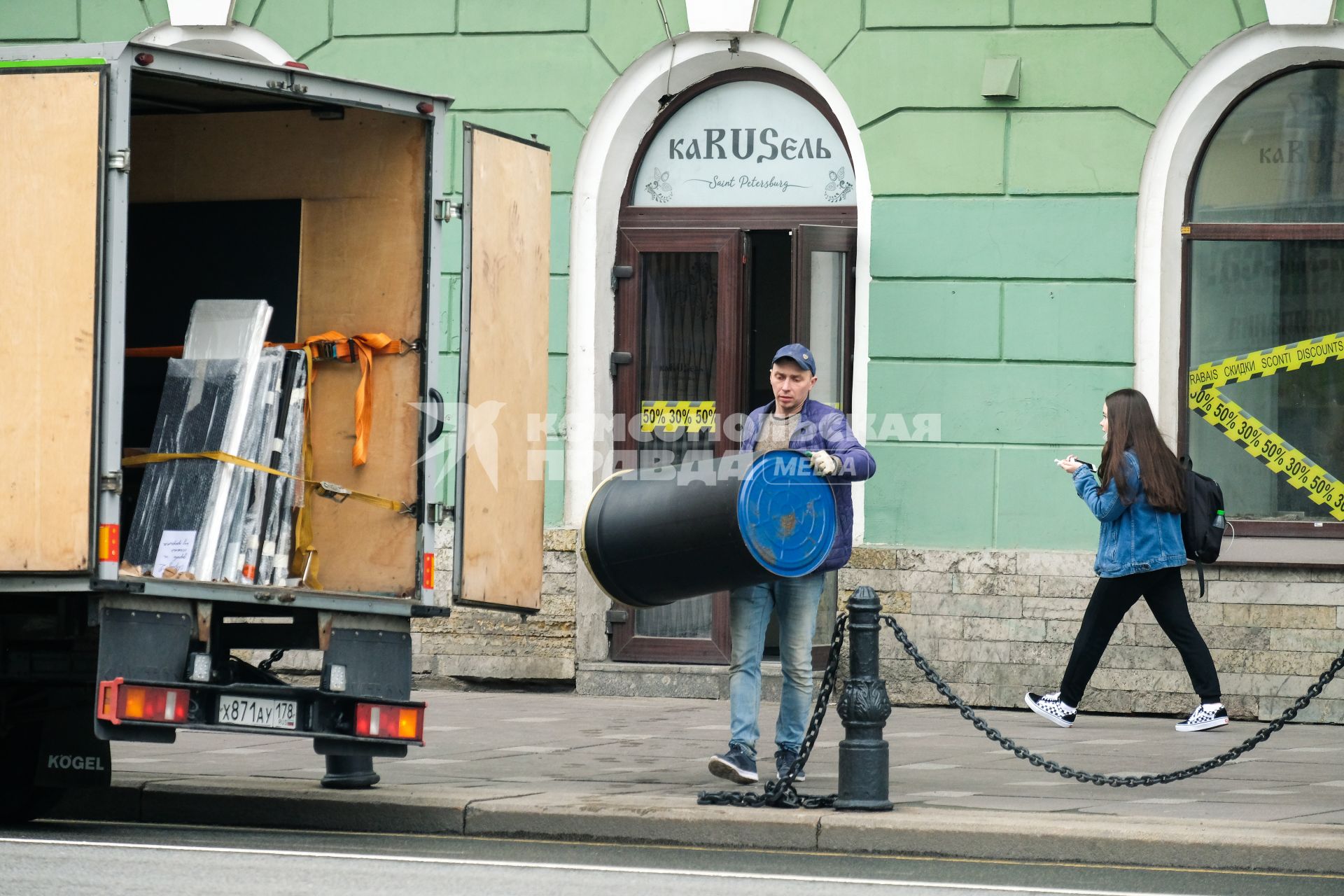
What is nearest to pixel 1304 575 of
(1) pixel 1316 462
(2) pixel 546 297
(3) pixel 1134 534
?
(1) pixel 1316 462

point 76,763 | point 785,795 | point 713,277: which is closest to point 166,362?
point 76,763

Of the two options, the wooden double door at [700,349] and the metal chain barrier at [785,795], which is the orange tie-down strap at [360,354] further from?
the wooden double door at [700,349]

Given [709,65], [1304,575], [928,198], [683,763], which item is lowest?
[683,763]

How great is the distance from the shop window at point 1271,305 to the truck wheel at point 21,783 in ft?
22.5

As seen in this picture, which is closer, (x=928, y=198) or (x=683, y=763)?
(x=683, y=763)

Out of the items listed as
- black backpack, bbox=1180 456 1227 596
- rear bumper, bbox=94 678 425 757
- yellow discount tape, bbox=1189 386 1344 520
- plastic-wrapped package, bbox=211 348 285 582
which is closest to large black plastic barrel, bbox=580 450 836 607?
rear bumper, bbox=94 678 425 757

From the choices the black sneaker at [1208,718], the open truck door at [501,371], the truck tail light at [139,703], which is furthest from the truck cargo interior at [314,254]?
the black sneaker at [1208,718]

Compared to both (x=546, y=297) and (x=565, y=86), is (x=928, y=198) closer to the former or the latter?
(x=565, y=86)

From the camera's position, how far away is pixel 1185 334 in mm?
12141

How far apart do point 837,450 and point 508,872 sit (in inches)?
102

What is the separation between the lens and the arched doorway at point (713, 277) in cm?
1274

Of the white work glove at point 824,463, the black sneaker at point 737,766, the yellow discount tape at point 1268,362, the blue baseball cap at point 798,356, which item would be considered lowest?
the black sneaker at point 737,766

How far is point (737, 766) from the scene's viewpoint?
863 centimetres

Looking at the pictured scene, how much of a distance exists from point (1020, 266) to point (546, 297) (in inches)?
159
